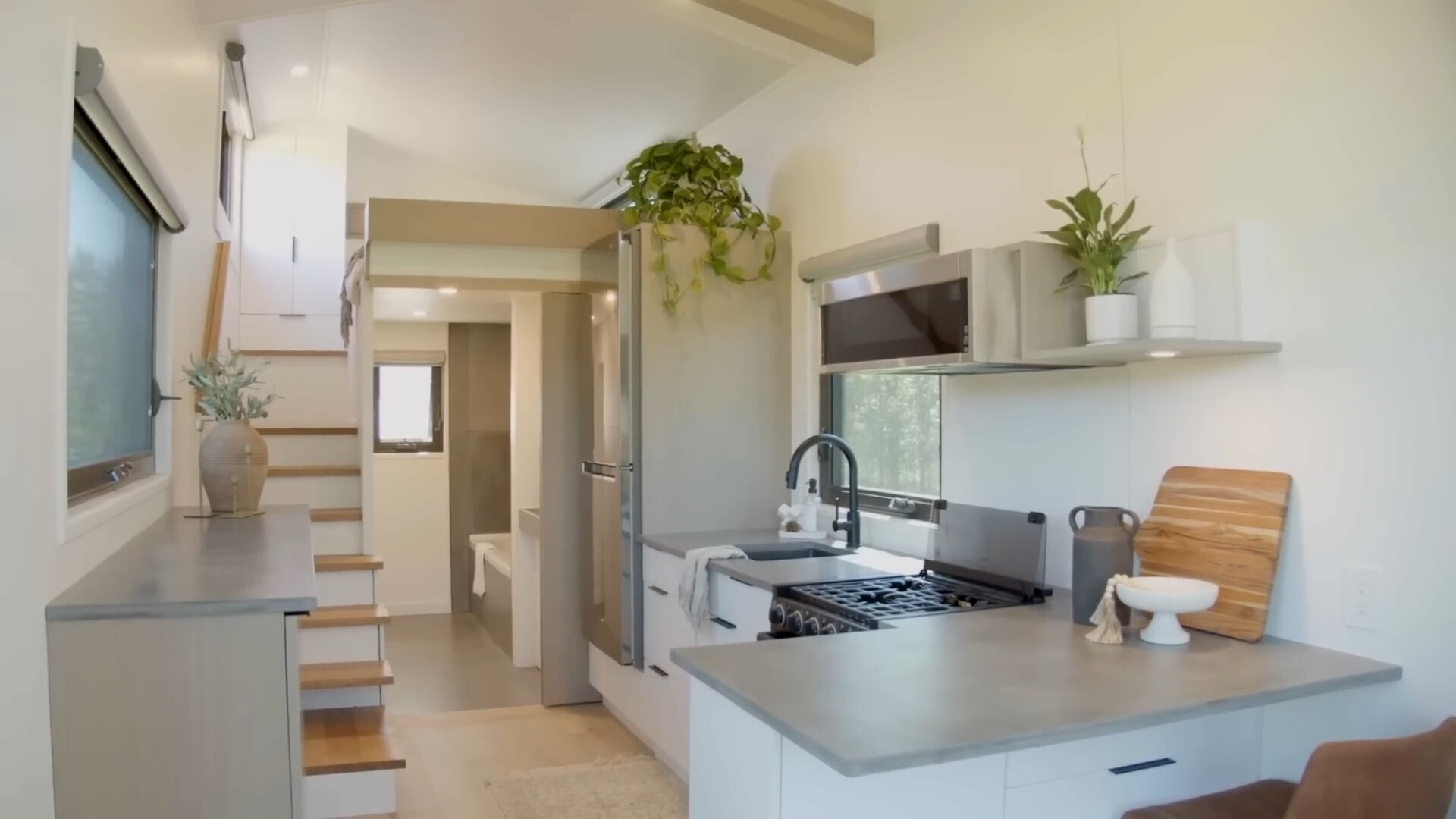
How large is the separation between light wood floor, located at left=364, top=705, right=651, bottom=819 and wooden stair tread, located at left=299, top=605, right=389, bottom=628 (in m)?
0.41

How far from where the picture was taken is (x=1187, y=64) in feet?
7.16

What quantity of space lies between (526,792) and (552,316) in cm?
207

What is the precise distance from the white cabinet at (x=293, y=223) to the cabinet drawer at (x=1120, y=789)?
5.60 metres

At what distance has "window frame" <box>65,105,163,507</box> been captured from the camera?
6.35ft

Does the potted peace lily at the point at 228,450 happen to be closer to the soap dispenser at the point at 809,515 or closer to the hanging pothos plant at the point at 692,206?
the hanging pothos plant at the point at 692,206

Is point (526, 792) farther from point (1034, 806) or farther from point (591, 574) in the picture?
point (1034, 806)

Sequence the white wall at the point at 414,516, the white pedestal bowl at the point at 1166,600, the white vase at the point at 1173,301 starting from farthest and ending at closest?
the white wall at the point at 414,516 → the white vase at the point at 1173,301 → the white pedestal bowl at the point at 1166,600

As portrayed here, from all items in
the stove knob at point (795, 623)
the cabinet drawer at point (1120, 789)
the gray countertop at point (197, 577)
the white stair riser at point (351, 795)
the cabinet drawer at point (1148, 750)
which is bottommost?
the white stair riser at point (351, 795)

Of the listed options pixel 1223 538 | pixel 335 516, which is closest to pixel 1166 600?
pixel 1223 538

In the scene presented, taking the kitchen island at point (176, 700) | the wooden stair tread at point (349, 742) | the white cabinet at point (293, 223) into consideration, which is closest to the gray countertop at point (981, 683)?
the kitchen island at point (176, 700)

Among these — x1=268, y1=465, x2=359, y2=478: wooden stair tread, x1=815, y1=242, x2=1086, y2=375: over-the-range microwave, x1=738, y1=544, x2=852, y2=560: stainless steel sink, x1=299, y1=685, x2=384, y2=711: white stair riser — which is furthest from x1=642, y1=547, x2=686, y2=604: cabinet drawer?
x1=268, y1=465, x2=359, y2=478: wooden stair tread

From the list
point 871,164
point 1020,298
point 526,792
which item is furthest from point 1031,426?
point 526,792

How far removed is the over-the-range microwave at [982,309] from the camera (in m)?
2.30

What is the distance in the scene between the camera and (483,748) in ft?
13.1
